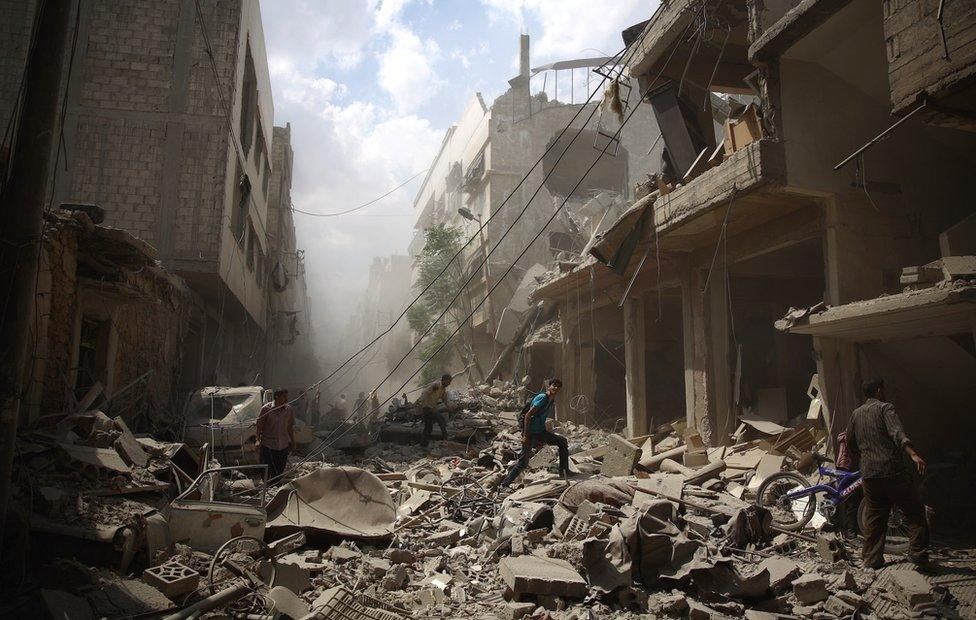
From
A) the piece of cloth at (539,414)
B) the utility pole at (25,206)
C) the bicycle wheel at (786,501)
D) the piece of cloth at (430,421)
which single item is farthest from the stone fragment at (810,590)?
the piece of cloth at (430,421)

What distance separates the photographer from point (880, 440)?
5426 mm

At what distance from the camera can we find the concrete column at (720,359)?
1052 cm

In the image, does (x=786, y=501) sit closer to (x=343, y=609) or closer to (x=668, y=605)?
(x=668, y=605)

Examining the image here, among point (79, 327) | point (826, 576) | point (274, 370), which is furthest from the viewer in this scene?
point (274, 370)

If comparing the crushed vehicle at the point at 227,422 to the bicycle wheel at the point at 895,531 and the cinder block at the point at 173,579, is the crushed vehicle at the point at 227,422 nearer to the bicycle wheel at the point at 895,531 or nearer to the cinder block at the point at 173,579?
the cinder block at the point at 173,579

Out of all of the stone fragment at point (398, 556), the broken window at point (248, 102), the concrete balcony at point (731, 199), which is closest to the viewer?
the stone fragment at point (398, 556)

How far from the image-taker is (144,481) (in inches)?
262

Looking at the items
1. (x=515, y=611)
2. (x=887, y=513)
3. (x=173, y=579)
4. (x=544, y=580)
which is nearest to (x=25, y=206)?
(x=173, y=579)

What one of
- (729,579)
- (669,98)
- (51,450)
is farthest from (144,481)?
(669,98)

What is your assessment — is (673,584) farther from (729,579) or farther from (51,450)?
(51,450)

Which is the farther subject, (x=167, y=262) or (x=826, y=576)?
(x=167, y=262)

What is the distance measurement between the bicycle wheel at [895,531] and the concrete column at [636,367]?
6746 millimetres

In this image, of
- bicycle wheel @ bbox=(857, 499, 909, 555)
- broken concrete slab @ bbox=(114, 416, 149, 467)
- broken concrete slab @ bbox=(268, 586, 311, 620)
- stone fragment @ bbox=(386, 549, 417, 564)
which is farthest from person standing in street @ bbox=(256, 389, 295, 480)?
bicycle wheel @ bbox=(857, 499, 909, 555)

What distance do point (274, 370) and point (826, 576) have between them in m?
30.5
